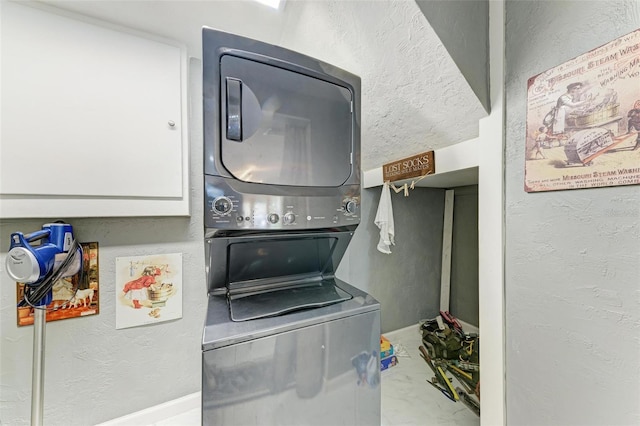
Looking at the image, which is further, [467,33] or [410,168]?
[410,168]

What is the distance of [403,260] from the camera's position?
2.09 m

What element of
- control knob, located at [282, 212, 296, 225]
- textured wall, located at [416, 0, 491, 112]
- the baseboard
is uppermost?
textured wall, located at [416, 0, 491, 112]

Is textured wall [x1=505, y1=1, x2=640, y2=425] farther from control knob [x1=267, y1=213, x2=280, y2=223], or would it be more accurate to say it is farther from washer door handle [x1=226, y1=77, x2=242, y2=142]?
washer door handle [x1=226, y1=77, x2=242, y2=142]

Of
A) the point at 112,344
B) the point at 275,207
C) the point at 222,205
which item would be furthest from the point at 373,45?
the point at 112,344

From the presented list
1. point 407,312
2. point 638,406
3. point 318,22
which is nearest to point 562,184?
point 638,406

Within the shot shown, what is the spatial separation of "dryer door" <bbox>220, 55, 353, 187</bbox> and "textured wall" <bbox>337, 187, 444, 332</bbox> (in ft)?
3.21

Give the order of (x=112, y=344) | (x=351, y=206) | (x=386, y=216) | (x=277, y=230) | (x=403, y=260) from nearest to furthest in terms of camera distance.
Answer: (x=277, y=230), (x=351, y=206), (x=112, y=344), (x=386, y=216), (x=403, y=260)

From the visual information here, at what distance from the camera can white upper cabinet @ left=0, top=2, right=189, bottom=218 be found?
117cm

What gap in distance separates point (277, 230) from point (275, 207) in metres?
0.09

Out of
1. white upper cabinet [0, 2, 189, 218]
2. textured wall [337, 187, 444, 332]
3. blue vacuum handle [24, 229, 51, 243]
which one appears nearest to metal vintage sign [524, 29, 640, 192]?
textured wall [337, 187, 444, 332]

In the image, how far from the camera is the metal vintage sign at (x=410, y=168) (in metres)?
1.16

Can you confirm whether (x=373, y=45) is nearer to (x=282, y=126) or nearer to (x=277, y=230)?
(x=282, y=126)

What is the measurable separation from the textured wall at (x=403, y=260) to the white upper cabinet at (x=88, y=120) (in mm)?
1372

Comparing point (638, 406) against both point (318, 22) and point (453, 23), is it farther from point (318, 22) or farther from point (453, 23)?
point (318, 22)
